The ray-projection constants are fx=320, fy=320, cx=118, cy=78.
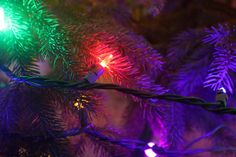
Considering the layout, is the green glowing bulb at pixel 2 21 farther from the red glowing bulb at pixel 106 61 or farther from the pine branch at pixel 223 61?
the pine branch at pixel 223 61

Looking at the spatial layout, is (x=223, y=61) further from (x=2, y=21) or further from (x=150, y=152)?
(x=2, y=21)

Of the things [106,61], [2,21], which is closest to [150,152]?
[106,61]

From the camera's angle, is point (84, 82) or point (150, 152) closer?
point (84, 82)

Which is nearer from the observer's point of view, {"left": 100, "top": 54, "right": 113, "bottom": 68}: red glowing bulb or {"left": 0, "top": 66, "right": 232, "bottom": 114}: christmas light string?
{"left": 0, "top": 66, "right": 232, "bottom": 114}: christmas light string

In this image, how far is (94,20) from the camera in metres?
0.61

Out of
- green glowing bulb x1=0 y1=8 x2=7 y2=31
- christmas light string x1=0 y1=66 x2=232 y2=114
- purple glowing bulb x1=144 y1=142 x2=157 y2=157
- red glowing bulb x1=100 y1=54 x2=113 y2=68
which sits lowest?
purple glowing bulb x1=144 y1=142 x2=157 y2=157

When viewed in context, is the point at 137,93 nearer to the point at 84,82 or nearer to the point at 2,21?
the point at 84,82

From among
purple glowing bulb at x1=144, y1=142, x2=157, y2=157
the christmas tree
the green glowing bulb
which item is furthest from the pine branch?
the green glowing bulb

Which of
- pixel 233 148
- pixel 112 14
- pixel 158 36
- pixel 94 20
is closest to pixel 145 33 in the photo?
pixel 158 36

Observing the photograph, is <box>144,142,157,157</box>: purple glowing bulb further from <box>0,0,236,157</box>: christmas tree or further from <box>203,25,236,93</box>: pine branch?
<box>203,25,236,93</box>: pine branch

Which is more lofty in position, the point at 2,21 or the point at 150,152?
the point at 2,21

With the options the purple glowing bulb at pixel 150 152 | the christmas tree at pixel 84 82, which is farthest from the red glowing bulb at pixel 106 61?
the purple glowing bulb at pixel 150 152

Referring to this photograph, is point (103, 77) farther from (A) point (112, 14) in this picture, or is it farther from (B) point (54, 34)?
(A) point (112, 14)

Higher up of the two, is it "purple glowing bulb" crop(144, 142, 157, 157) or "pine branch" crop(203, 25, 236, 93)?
"pine branch" crop(203, 25, 236, 93)
